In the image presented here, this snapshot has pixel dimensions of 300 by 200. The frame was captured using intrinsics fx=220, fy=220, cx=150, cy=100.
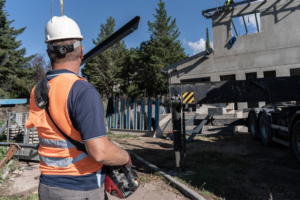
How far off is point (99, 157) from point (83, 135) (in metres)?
0.16

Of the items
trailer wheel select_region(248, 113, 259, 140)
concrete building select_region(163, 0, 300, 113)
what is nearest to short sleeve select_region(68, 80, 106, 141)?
trailer wheel select_region(248, 113, 259, 140)

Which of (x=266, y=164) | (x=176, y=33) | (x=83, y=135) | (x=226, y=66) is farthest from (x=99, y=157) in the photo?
(x=176, y=33)

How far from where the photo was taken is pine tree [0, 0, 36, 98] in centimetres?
2255

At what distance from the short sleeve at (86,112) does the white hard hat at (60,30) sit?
42cm

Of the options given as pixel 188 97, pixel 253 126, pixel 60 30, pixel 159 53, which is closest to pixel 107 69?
pixel 159 53

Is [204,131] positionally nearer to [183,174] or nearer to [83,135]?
[183,174]

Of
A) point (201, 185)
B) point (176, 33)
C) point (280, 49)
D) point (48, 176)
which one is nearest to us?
point (48, 176)

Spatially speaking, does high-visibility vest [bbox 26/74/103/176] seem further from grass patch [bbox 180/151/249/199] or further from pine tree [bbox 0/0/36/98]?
pine tree [bbox 0/0/36/98]

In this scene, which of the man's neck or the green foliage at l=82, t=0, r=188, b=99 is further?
the green foliage at l=82, t=0, r=188, b=99

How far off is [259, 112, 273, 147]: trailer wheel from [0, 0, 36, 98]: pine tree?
21.8 meters

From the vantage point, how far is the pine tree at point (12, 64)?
888 inches

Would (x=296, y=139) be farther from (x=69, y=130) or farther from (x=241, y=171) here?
(x=69, y=130)

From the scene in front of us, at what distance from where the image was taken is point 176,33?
37750mm

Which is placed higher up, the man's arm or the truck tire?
the man's arm
